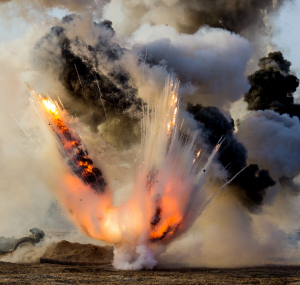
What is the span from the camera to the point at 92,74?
50.3 meters

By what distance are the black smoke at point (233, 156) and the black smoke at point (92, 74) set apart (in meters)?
13.5

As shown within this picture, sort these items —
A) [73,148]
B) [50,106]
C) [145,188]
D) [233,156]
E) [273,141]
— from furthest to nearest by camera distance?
[273,141] → [233,156] → [73,148] → [50,106] → [145,188]

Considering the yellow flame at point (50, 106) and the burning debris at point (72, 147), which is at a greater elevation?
the yellow flame at point (50, 106)

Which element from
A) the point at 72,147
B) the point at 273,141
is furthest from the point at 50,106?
the point at 273,141

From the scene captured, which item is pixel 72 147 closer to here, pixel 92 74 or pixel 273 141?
pixel 92 74

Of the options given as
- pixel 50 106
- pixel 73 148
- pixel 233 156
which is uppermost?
pixel 233 156

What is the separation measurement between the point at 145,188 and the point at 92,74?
76.9 ft

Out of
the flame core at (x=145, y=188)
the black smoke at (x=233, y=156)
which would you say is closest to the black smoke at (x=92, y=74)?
the flame core at (x=145, y=188)

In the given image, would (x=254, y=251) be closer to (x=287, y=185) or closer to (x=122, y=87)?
(x=287, y=185)

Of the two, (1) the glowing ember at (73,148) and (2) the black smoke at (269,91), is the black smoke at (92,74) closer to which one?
(1) the glowing ember at (73,148)

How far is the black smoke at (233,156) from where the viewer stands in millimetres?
55375

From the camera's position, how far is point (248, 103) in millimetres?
72625

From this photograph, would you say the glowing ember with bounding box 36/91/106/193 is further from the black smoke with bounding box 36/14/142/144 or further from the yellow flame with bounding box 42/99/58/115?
the black smoke with bounding box 36/14/142/144

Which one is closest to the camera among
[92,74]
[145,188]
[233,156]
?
[145,188]
